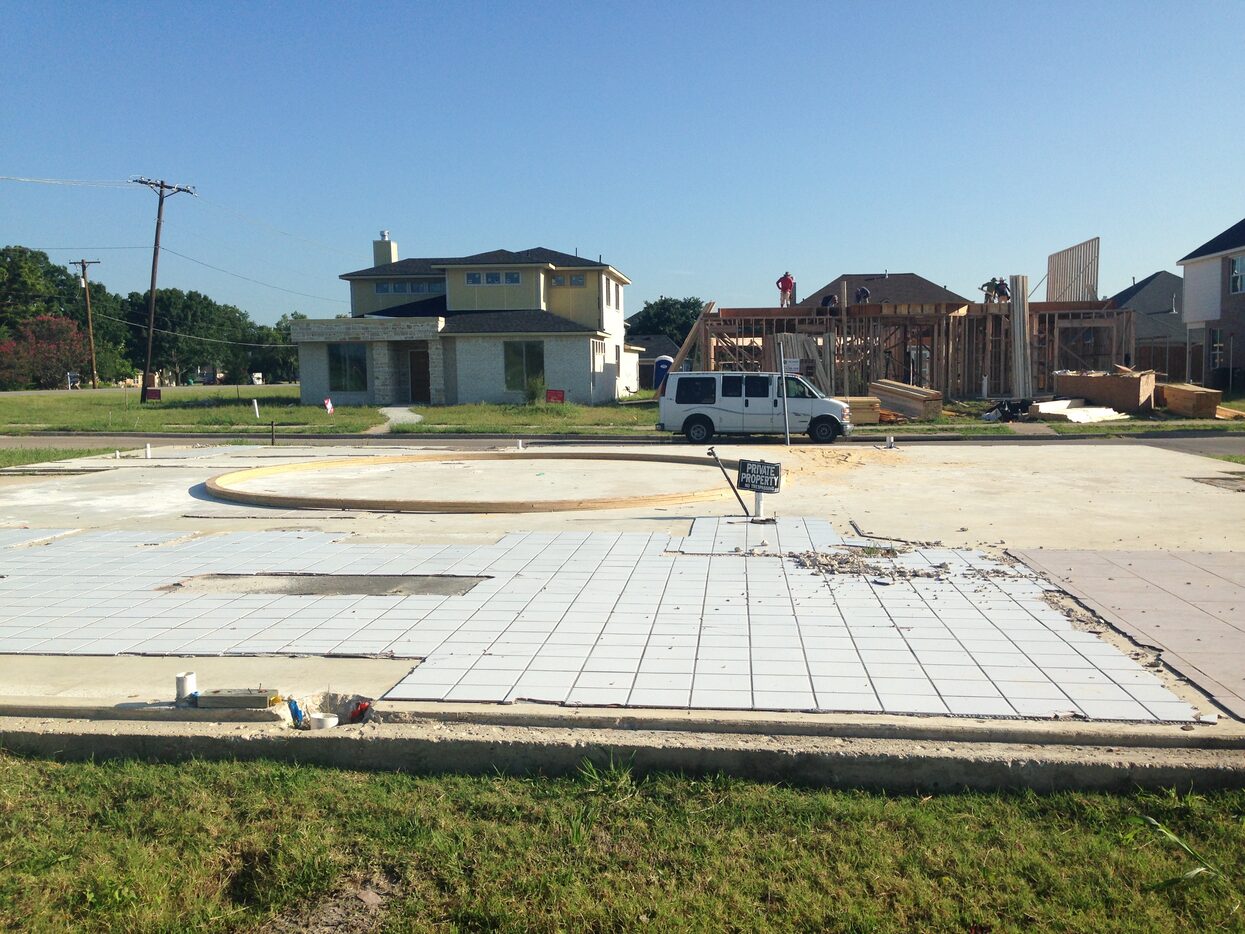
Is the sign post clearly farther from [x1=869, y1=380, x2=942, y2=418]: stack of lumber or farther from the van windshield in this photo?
[x1=869, y1=380, x2=942, y2=418]: stack of lumber

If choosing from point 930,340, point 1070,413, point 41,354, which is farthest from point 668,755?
point 41,354

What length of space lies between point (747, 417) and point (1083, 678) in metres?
19.8

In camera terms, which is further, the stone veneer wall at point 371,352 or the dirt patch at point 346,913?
the stone veneer wall at point 371,352

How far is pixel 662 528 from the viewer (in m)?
11.7

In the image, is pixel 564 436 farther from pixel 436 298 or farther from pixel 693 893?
pixel 693 893

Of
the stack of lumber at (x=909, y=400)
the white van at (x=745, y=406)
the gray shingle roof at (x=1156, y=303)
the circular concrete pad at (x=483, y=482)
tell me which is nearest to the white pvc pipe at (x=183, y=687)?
the circular concrete pad at (x=483, y=482)

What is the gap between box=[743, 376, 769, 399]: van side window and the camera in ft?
83.5

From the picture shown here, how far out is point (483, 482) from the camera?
16.1 metres

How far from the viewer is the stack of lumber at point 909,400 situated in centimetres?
3247

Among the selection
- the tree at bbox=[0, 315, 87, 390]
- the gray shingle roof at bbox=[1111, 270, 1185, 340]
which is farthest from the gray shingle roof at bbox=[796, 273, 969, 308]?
the tree at bbox=[0, 315, 87, 390]

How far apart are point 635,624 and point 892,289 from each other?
2161 inches

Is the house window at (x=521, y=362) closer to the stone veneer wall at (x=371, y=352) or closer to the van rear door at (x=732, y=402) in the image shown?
the stone veneer wall at (x=371, y=352)

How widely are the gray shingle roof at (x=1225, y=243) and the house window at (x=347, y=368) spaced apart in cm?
3848

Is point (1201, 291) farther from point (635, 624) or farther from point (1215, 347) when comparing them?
point (635, 624)
